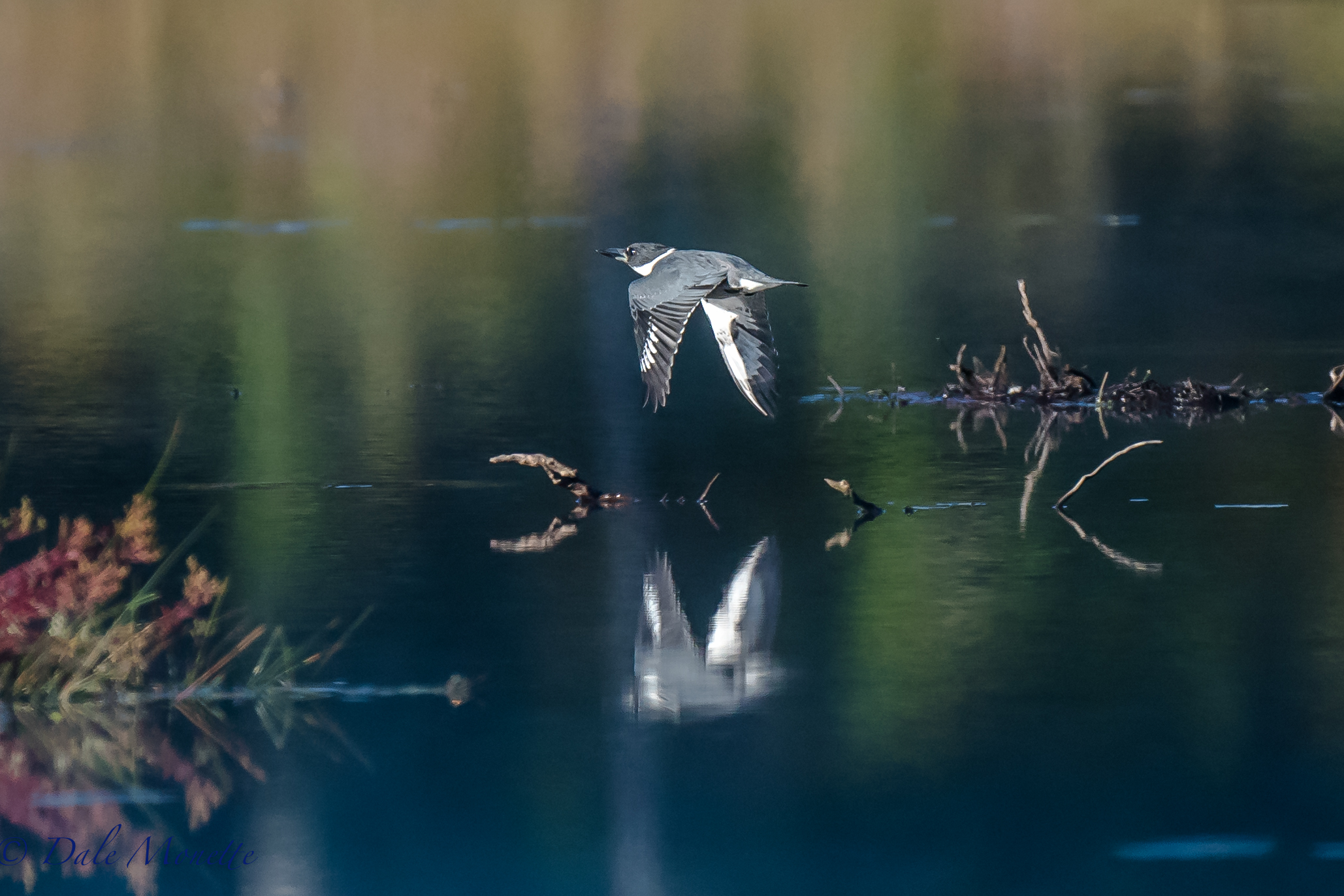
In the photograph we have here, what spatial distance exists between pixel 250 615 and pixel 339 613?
0.34 metres

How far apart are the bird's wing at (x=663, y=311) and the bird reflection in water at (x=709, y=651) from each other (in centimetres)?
79

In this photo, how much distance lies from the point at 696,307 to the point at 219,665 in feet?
10.1

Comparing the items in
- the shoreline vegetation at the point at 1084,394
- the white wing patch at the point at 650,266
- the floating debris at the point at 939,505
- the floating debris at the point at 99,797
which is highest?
the white wing patch at the point at 650,266

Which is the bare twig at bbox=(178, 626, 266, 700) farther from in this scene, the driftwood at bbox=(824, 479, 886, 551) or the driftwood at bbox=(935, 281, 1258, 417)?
the driftwood at bbox=(935, 281, 1258, 417)

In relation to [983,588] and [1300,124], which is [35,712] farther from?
[1300,124]

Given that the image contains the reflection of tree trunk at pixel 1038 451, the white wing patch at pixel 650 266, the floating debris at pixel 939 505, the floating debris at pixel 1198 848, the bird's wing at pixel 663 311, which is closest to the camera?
the floating debris at pixel 1198 848

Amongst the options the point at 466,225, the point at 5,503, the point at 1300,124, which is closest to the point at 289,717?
the point at 5,503

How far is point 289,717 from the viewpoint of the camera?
8.01 metres

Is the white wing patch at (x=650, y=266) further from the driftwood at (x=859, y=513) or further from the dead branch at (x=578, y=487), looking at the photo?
the driftwood at (x=859, y=513)

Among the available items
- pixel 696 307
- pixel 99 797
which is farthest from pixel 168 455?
pixel 99 797

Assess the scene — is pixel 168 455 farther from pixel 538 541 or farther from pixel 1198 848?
pixel 1198 848

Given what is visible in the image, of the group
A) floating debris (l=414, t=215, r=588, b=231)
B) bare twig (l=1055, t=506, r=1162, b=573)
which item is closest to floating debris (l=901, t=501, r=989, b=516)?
bare twig (l=1055, t=506, r=1162, b=573)

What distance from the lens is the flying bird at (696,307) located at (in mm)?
10359

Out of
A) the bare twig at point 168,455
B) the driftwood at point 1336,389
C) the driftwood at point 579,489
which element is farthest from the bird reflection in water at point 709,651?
the driftwood at point 1336,389
